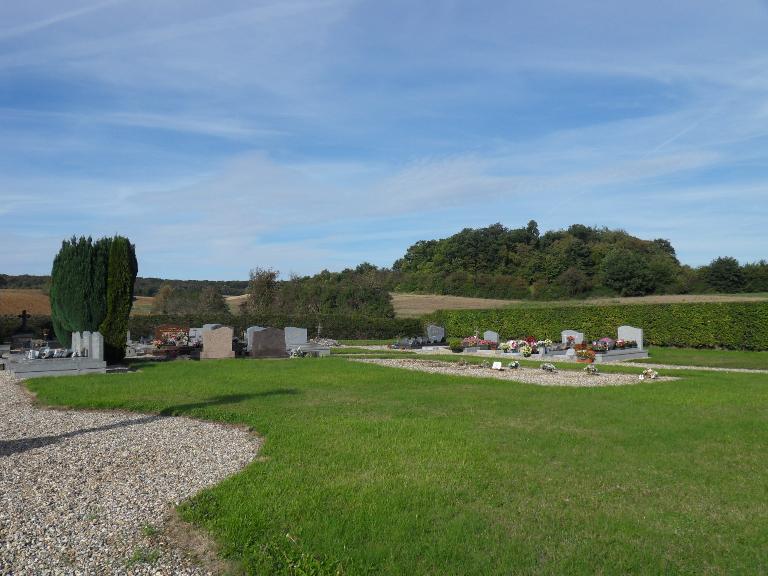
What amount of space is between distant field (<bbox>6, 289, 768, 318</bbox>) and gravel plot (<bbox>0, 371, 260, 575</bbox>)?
31.1 m

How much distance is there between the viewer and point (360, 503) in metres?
5.53

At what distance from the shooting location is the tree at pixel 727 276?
46875mm

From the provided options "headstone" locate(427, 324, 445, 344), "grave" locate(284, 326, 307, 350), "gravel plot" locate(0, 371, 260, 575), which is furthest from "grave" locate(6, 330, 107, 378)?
"headstone" locate(427, 324, 445, 344)

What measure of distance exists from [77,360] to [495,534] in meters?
15.9

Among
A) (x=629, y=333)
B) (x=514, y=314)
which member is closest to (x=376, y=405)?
(x=629, y=333)

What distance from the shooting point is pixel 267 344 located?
24234 millimetres

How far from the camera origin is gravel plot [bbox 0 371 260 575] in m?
4.49

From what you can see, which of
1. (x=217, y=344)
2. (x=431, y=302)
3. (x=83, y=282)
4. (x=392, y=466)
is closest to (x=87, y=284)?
(x=83, y=282)

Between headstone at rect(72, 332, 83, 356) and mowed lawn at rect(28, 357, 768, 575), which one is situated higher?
headstone at rect(72, 332, 83, 356)

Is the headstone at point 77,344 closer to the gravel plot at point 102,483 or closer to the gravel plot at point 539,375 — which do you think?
the gravel plot at point 102,483

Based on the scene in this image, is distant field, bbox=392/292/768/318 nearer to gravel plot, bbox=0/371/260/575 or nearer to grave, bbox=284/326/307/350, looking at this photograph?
grave, bbox=284/326/307/350

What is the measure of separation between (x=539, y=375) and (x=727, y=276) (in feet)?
121

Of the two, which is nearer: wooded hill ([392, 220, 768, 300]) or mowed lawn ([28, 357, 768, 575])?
mowed lawn ([28, 357, 768, 575])

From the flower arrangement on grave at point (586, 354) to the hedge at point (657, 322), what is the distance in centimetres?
818
